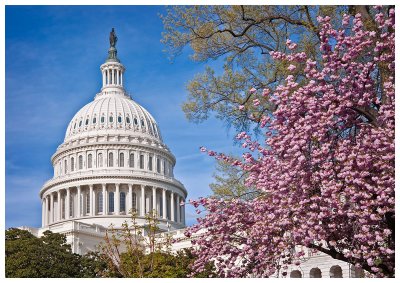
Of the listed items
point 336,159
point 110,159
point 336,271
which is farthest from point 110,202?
point 336,159

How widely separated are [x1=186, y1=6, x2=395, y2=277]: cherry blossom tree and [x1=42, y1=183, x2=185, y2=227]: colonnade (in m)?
98.4

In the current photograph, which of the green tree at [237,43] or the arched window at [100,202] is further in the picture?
the arched window at [100,202]

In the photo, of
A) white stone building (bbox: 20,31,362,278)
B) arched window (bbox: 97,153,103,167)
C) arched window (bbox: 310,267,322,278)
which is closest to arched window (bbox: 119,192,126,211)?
white stone building (bbox: 20,31,362,278)

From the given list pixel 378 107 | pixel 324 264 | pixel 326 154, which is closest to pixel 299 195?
pixel 326 154

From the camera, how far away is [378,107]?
798 inches

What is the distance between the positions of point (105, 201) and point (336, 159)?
10226 centimetres

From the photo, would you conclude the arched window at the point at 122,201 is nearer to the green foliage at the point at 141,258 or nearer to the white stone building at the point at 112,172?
the white stone building at the point at 112,172

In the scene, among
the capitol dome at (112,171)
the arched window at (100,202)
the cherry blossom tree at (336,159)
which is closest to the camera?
the cherry blossom tree at (336,159)

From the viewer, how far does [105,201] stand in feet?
392

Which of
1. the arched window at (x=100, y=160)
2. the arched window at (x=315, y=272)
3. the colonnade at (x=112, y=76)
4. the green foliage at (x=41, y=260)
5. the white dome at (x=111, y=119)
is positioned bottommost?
the arched window at (x=315, y=272)

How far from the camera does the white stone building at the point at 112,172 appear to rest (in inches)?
4722

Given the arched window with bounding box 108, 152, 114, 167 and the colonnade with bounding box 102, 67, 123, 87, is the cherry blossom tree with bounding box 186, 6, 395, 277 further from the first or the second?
the colonnade with bounding box 102, 67, 123, 87

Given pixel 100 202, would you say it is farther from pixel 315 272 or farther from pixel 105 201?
pixel 315 272

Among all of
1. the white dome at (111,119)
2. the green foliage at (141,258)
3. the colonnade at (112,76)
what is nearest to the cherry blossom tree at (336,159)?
the green foliage at (141,258)
